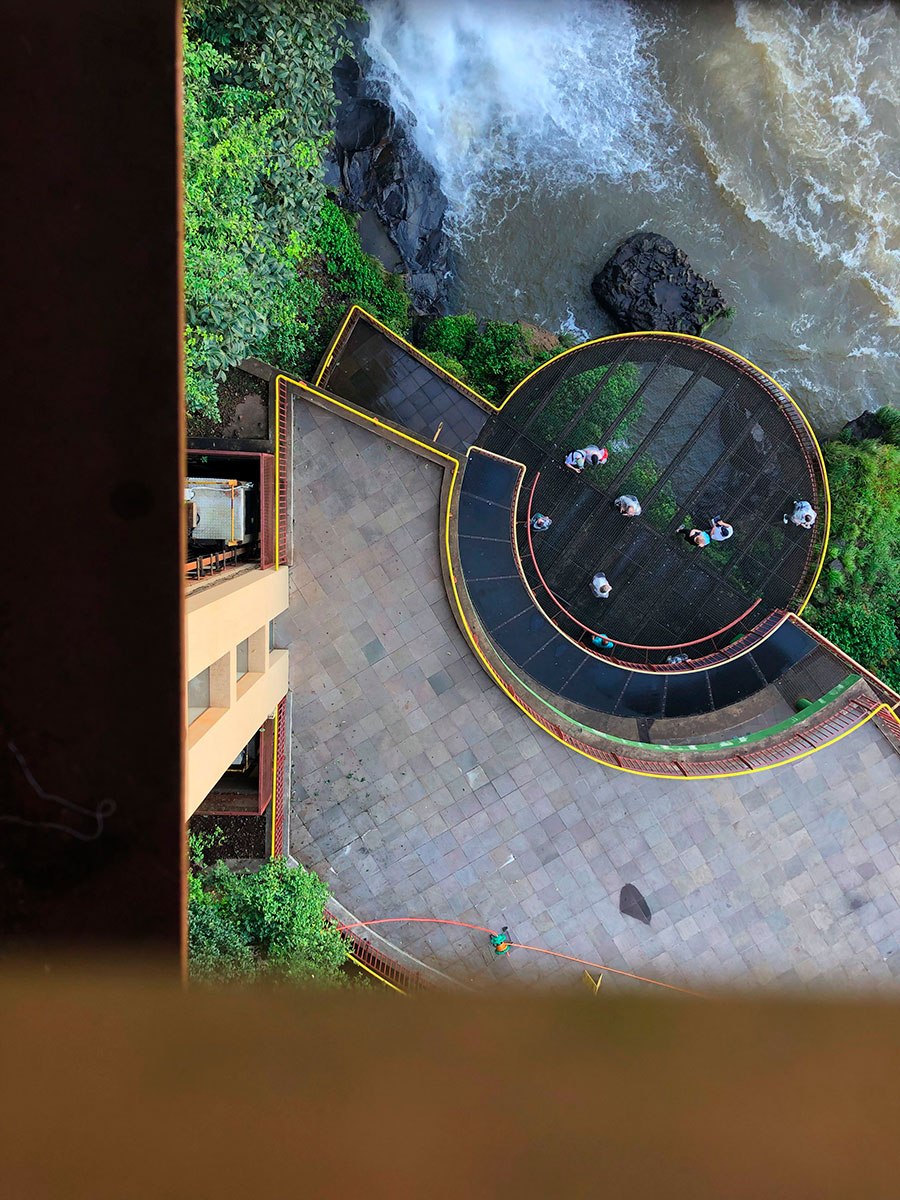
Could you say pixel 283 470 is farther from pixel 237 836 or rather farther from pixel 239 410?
pixel 237 836

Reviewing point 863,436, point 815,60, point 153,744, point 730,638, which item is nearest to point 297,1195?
point 153,744

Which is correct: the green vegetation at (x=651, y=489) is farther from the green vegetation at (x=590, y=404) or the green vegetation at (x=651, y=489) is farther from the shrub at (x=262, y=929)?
the shrub at (x=262, y=929)

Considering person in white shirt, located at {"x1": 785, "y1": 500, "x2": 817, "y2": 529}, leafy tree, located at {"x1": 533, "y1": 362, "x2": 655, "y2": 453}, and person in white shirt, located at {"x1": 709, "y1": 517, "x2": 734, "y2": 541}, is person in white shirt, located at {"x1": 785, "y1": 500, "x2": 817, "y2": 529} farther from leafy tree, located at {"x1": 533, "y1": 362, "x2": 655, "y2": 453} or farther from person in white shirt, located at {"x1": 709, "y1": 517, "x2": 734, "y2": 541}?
leafy tree, located at {"x1": 533, "y1": 362, "x2": 655, "y2": 453}

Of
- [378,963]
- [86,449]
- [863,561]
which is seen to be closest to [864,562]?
[863,561]

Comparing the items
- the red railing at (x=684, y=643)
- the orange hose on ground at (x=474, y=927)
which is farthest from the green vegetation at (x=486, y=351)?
the orange hose on ground at (x=474, y=927)

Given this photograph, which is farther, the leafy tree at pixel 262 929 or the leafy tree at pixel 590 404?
the leafy tree at pixel 590 404
